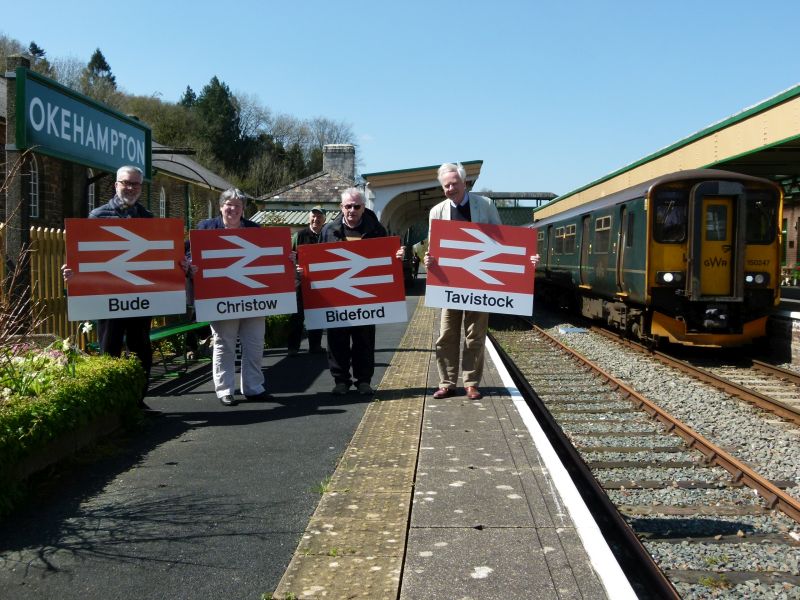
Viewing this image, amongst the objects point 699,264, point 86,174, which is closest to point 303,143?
point 86,174

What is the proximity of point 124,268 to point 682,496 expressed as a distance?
15.7 feet

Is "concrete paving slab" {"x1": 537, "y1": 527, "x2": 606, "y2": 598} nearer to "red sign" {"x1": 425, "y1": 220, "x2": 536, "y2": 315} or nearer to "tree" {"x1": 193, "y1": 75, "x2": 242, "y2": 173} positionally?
"red sign" {"x1": 425, "y1": 220, "x2": 536, "y2": 315}

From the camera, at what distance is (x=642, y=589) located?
153 inches

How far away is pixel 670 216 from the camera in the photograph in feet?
41.1

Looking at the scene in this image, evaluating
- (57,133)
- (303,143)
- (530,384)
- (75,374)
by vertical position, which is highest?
(303,143)

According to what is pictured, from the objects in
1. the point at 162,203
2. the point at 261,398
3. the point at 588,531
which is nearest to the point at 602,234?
the point at 261,398

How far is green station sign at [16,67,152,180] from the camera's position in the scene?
5344 mm

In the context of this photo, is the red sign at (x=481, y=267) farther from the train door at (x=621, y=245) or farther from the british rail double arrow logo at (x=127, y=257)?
the train door at (x=621, y=245)

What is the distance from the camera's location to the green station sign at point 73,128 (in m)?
5.34

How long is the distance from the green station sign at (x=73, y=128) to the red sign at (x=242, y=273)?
1104 millimetres

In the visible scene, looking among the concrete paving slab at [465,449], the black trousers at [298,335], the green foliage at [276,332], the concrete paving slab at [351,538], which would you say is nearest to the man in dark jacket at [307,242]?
the black trousers at [298,335]

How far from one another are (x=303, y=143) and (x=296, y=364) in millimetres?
84843

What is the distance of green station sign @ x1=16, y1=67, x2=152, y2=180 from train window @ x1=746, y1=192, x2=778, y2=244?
31.9ft

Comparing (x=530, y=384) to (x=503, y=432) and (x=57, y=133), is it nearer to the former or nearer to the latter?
(x=503, y=432)
